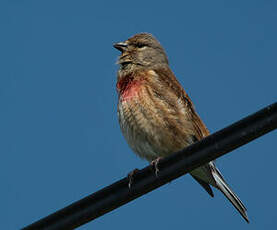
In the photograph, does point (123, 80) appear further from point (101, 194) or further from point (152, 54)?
point (101, 194)

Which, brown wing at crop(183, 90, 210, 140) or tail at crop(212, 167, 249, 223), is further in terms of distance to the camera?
brown wing at crop(183, 90, 210, 140)

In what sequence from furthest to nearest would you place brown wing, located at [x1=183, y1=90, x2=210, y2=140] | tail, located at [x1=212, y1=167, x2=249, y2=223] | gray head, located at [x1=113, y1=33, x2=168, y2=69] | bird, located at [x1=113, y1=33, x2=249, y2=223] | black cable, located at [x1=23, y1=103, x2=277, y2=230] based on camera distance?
gray head, located at [x1=113, y1=33, x2=168, y2=69] < brown wing, located at [x1=183, y1=90, x2=210, y2=140] < bird, located at [x1=113, y1=33, x2=249, y2=223] < tail, located at [x1=212, y1=167, x2=249, y2=223] < black cable, located at [x1=23, y1=103, x2=277, y2=230]

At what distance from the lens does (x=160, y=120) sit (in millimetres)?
7102

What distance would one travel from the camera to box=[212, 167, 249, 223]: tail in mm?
6865

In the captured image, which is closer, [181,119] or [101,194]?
[101,194]

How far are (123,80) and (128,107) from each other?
909 millimetres

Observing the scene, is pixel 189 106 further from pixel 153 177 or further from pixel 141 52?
pixel 153 177

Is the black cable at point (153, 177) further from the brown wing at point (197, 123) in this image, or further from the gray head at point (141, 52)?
the gray head at point (141, 52)

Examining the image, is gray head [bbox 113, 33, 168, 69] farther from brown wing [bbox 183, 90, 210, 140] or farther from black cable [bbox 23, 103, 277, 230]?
black cable [bbox 23, 103, 277, 230]

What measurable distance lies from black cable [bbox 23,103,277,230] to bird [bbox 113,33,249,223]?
86.1 inches

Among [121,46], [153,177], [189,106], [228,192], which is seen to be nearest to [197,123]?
[189,106]

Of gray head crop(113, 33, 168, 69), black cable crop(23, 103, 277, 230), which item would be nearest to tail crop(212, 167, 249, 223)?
gray head crop(113, 33, 168, 69)

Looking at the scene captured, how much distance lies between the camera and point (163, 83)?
304 inches

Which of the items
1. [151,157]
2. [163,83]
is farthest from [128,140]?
[163,83]
